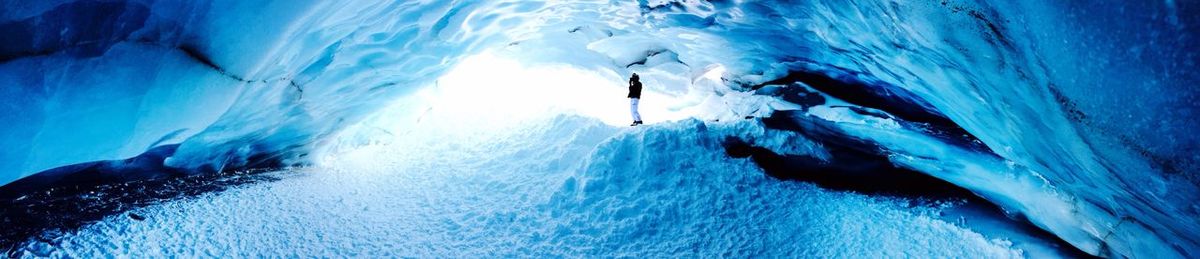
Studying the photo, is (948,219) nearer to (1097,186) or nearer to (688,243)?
(1097,186)

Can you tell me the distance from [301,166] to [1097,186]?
7471 mm

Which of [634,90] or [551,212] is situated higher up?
[634,90]

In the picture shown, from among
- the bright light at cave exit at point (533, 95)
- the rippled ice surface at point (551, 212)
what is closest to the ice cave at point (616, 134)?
Result: the rippled ice surface at point (551, 212)

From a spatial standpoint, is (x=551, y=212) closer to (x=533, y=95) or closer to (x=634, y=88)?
(x=634, y=88)

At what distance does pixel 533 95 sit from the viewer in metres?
10.5

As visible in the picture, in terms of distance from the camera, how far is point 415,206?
183 inches

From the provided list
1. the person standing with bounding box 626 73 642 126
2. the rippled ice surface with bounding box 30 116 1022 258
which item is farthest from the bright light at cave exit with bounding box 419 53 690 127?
the rippled ice surface with bounding box 30 116 1022 258

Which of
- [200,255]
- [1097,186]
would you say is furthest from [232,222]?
[1097,186]

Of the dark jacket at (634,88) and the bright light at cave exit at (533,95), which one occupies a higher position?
the dark jacket at (634,88)

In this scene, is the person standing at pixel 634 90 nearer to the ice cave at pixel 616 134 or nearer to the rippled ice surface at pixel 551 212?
the ice cave at pixel 616 134

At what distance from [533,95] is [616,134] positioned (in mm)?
4410

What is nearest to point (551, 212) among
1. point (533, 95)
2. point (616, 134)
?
point (616, 134)

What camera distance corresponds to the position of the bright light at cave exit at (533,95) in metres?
8.05

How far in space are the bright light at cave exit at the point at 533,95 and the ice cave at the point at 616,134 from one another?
0.29 m
